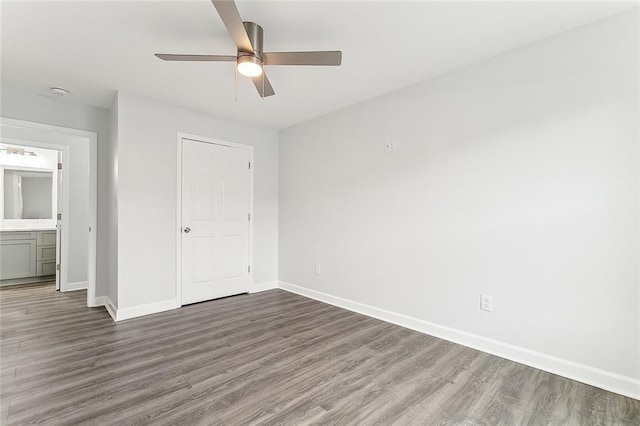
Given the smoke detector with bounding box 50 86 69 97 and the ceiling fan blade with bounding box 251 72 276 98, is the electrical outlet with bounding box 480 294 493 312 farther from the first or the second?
the smoke detector with bounding box 50 86 69 97

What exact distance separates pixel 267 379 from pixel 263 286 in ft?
7.97

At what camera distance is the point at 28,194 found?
5.32 m

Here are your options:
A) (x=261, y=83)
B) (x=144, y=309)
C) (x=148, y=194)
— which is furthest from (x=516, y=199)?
(x=144, y=309)

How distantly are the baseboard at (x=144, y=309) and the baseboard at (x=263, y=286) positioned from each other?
1039mm

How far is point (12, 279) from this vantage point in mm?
4758

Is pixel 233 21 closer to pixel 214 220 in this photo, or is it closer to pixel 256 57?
pixel 256 57

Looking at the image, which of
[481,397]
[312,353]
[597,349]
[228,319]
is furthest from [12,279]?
[597,349]

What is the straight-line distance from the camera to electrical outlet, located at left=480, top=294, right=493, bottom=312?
2.44 meters

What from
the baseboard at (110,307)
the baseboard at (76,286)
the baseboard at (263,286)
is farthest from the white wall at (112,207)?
the baseboard at (263,286)

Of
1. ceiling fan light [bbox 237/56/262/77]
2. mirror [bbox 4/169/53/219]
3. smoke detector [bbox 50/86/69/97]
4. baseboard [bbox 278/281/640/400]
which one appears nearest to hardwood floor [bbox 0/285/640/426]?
baseboard [bbox 278/281/640/400]

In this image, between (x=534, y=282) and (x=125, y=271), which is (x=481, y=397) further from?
(x=125, y=271)

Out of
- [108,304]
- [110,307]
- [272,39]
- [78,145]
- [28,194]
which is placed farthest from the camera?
[28,194]

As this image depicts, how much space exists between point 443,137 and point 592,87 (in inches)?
40.5

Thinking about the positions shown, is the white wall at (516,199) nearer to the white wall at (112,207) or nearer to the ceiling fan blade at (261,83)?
the ceiling fan blade at (261,83)
